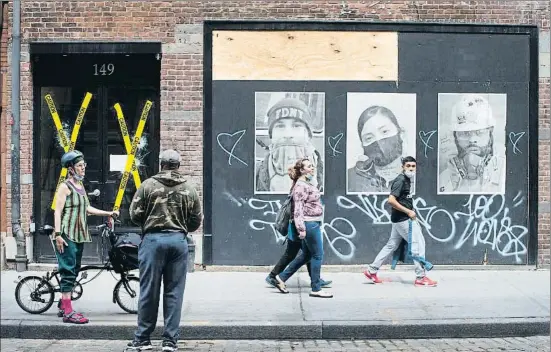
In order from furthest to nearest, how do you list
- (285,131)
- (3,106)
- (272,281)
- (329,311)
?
(3,106) < (285,131) < (272,281) < (329,311)

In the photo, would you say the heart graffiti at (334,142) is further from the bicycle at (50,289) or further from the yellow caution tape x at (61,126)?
the bicycle at (50,289)

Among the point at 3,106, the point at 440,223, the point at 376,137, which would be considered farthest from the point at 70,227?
the point at 440,223

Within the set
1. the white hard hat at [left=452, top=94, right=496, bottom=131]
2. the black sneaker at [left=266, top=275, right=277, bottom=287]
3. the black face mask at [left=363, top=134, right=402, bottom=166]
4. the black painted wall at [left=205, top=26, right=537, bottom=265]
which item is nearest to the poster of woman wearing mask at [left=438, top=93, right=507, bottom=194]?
the white hard hat at [left=452, top=94, right=496, bottom=131]

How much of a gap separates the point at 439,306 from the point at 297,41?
4777mm

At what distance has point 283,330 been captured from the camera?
28.1 feet

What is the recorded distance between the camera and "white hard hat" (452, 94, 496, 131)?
491 inches

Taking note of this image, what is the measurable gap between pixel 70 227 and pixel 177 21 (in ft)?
15.4

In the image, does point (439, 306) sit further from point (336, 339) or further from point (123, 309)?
point (123, 309)

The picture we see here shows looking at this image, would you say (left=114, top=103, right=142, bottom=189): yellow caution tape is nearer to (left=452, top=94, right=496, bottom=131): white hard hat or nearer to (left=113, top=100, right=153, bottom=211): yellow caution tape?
(left=113, top=100, right=153, bottom=211): yellow caution tape

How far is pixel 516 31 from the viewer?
1252 cm

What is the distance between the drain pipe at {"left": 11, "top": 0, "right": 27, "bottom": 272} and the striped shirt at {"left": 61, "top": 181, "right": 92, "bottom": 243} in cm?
392

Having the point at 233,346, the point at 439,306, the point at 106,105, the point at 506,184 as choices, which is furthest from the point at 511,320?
the point at 106,105

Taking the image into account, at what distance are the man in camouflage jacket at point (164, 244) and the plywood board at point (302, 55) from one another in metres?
5.02

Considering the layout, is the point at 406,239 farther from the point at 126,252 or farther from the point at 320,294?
the point at 126,252
